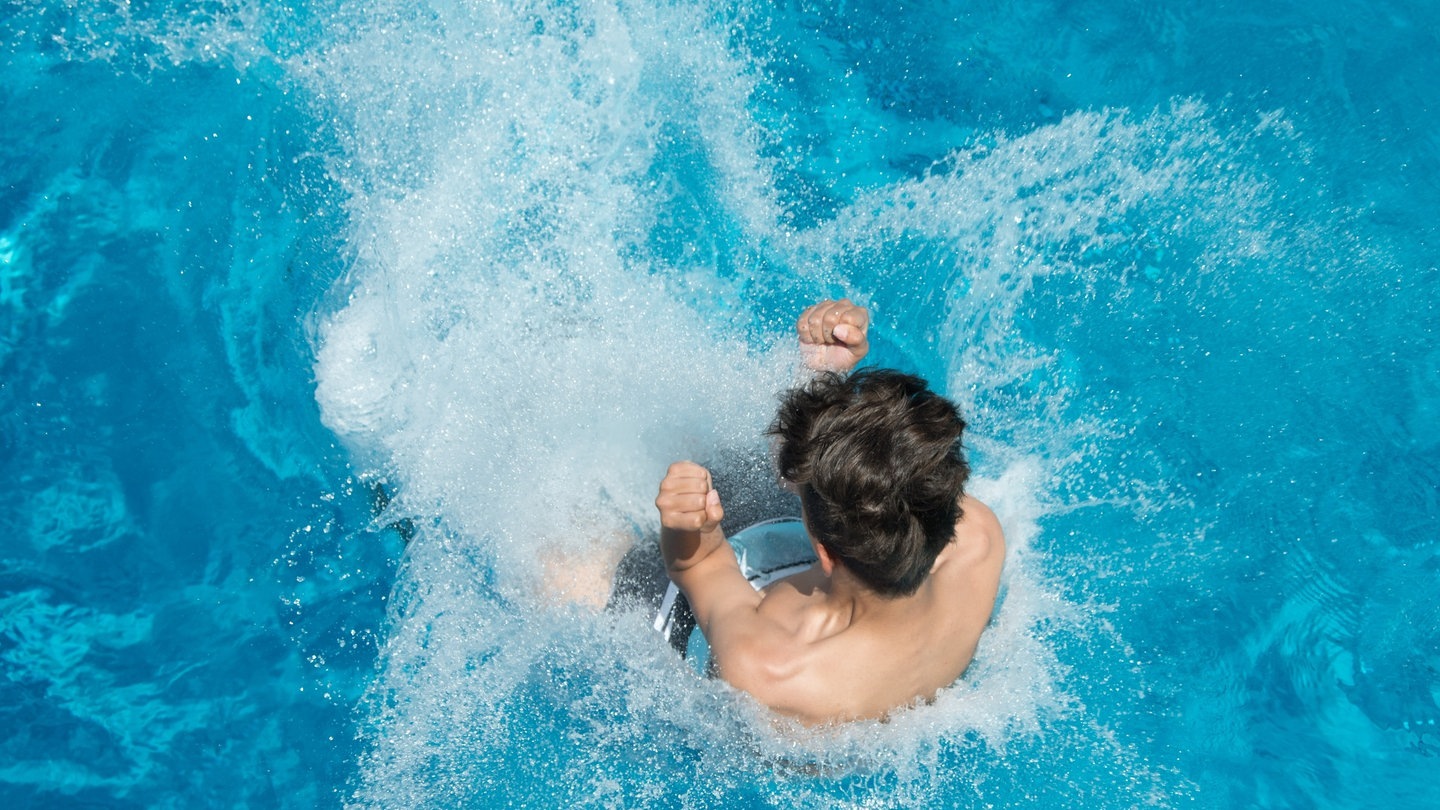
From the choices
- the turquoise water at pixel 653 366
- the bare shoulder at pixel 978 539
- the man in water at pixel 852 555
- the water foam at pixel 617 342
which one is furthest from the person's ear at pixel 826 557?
the turquoise water at pixel 653 366

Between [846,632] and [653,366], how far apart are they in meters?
1.47

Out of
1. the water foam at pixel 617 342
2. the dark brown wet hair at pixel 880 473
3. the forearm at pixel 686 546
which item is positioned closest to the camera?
the dark brown wet hair at pixel 880 473

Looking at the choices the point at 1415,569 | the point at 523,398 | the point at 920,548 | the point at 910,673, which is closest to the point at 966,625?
the point at 910,673

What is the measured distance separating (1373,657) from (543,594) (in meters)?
2.77

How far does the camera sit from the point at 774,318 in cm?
388

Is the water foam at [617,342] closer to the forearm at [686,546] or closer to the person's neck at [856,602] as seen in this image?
the forearm at [686,546]

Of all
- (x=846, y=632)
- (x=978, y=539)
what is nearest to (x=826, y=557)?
(x=846, y=632)

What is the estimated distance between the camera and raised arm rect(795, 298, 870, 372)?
8.60 ft

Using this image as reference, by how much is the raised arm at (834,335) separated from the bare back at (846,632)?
54cm

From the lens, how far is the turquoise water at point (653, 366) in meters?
3.09

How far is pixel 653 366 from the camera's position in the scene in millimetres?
3473

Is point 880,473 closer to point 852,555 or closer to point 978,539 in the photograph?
Answer: point 852,555

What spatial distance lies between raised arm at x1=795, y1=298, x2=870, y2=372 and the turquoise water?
0.60 m

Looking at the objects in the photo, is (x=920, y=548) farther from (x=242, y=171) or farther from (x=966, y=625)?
(x=242, y=171)
